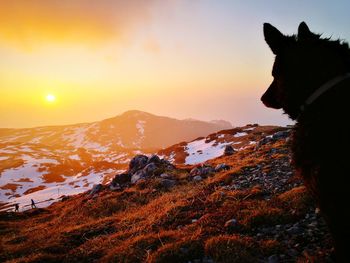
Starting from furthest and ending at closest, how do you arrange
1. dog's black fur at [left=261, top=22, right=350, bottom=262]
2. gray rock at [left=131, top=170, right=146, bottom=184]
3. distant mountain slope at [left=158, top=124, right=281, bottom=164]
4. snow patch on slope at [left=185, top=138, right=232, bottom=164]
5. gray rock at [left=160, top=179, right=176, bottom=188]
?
snow patch on slope at [left=185, top=138, right=232, bottom=164]
distant mountain slope at [left=158, top=124, right=281, bottom=164]
gray rock at [left=131, top=170, right=146, bottom=184]
gray rock at [left=160, top=179, right=176, bottom=188]
dog's black fur at [left=261, top=22, right=350, bottom=262]

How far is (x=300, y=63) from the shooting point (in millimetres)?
4438

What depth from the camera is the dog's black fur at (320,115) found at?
3.74 m

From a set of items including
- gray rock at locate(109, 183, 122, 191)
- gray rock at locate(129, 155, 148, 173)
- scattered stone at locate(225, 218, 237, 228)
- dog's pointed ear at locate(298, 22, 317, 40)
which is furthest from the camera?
gray rock at locate(129, 155, 148, 173)

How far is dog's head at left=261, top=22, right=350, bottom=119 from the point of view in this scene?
166 inches

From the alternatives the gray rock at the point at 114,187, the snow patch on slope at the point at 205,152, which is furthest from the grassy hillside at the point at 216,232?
the snow patch on slope at the point at 205,152

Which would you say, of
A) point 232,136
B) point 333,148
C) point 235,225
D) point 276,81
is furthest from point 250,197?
point 232,136

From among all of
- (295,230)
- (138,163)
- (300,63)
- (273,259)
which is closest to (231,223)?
(295,230)

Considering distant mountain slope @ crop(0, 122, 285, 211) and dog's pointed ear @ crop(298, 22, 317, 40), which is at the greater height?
distant mountain slope @ crop(0, 122, 285, 211)

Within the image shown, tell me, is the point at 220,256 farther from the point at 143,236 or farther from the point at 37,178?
the point at 37,178

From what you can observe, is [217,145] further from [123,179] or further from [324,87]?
[324,87]

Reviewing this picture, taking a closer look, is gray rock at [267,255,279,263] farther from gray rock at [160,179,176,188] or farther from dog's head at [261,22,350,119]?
gray rock at [160,179,176,188]

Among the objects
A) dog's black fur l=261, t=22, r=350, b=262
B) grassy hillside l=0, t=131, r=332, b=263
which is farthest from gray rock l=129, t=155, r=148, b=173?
dog's black fur l=261, t=22, r=350, b=262

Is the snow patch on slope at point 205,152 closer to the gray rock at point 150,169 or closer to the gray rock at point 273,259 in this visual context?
the gray rock at point 150,169

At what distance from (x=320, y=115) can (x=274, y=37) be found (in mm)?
1622
